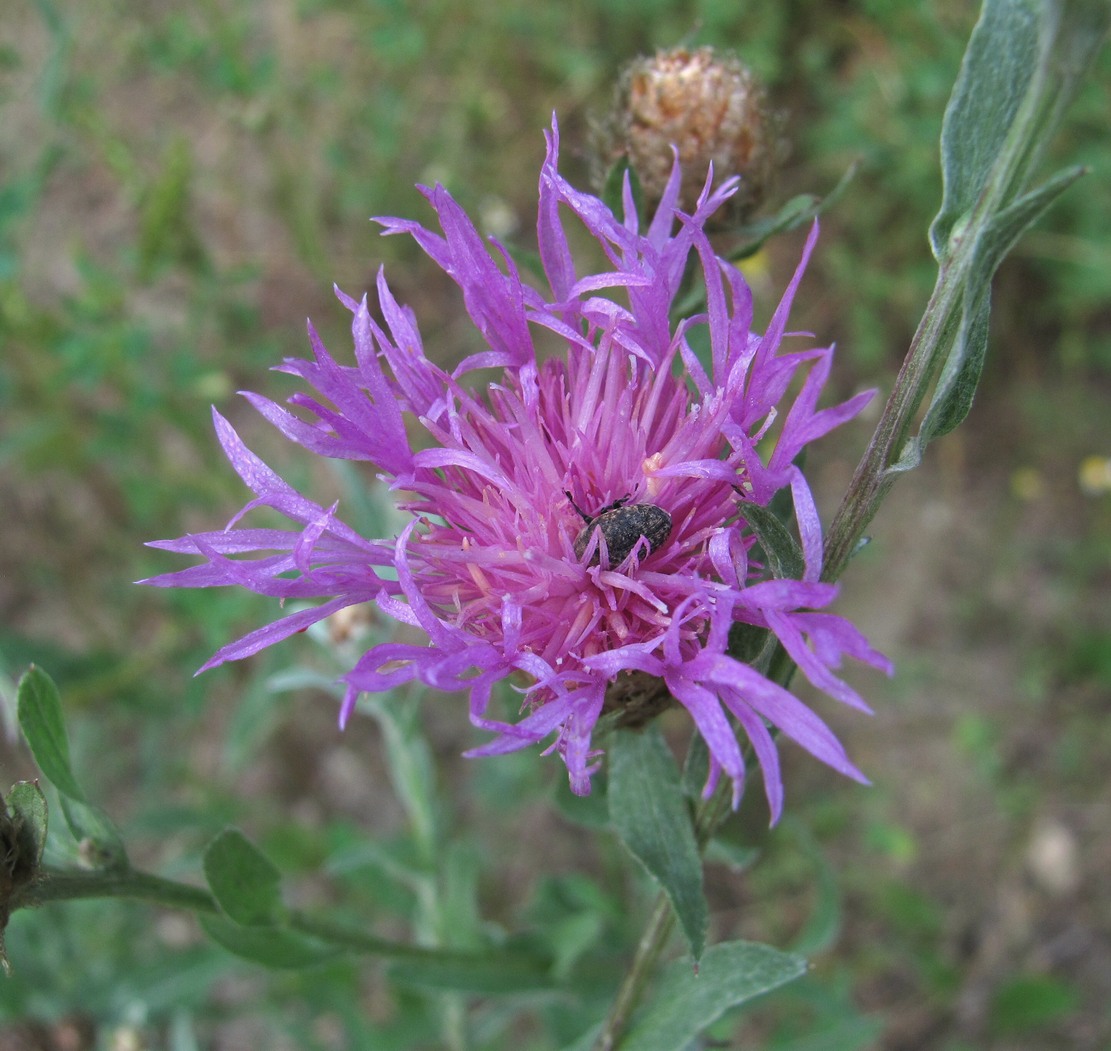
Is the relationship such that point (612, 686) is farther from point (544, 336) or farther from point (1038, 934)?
point (1038, 934)

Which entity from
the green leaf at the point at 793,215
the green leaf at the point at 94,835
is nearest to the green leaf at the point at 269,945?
the green leaf at the point at 94,835

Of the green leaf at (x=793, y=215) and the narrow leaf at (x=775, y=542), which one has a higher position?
the green leaf at (x=793, y=215)

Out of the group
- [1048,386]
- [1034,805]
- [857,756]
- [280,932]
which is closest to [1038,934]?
[1034,805]

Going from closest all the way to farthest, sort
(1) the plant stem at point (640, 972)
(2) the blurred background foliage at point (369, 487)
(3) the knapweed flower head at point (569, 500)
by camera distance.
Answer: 1. (3) the knapweed flower head at point (569, 500)
2. (1) the plant stem at point (640, 972)
3. (2) the blurred background foliage at point (369, 487)

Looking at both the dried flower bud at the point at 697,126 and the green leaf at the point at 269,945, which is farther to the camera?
the dried flower bud at the point at 697,126

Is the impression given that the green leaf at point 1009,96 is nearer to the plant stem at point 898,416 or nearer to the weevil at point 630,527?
the plant stem at point 898,416

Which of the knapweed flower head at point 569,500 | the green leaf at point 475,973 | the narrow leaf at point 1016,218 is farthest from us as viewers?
the green leaf at point 475,973

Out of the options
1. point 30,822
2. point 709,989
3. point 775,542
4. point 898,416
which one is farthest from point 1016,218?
point 30,822
